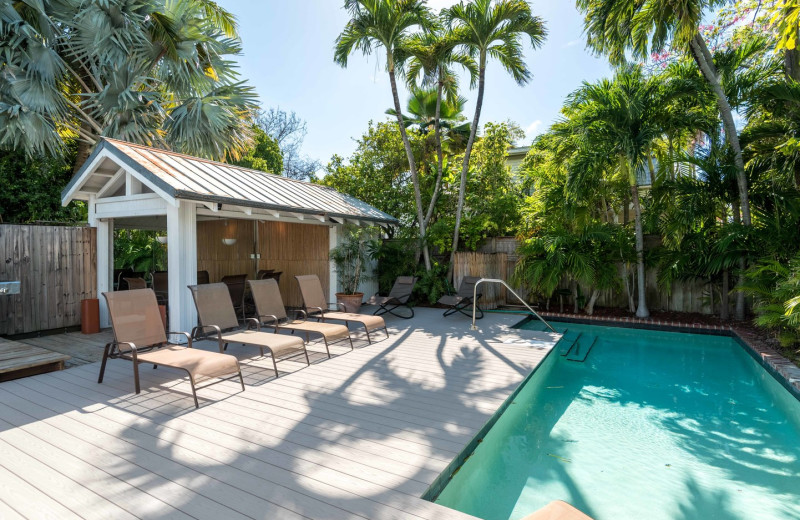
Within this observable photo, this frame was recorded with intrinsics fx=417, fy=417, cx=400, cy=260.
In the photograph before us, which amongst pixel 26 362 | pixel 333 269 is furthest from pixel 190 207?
pixel 333 269

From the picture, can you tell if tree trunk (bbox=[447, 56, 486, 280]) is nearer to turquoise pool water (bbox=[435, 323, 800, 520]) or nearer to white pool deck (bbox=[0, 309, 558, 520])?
turquoise pool water (bbox=[435, 323, 800, 520])

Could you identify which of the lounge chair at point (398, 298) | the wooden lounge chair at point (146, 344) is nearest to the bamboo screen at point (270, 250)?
the lounge chair at point (398, 298)

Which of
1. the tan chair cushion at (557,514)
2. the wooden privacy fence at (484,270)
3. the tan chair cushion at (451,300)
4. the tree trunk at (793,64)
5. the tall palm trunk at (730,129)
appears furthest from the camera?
the wooden privacy fence at (484,270)

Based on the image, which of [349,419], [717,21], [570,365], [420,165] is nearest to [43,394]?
[349,419]

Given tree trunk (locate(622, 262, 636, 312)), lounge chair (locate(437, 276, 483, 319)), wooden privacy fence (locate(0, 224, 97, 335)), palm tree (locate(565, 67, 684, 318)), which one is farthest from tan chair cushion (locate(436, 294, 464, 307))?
wooden privacy fence (locate(0, 224, 97, 335))

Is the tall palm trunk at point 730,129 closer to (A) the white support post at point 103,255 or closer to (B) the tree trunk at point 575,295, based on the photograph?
(B) the tree trunk at point 575,295

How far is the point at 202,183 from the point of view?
24.2 feet

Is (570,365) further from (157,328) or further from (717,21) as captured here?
(717,21)

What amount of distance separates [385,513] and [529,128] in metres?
30.8

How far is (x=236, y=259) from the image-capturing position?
42.5 feet

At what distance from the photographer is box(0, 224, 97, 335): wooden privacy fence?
23.3 feet

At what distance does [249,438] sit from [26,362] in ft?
12.1

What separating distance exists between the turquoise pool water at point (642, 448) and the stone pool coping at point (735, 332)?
0.57 feet

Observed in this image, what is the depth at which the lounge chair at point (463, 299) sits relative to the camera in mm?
9703
